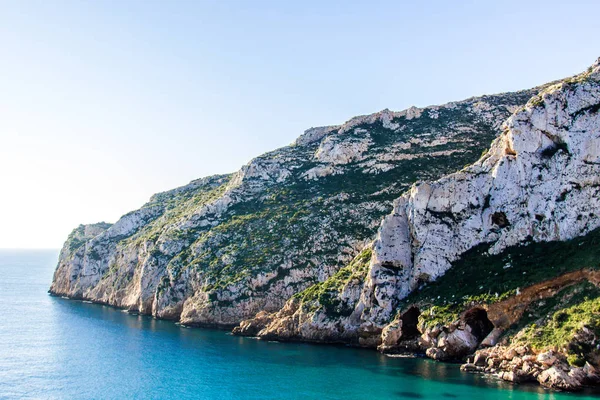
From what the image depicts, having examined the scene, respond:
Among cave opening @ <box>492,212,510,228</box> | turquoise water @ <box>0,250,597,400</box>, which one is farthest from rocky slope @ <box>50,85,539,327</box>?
cave opening @ <box>492,212,510,228</box>

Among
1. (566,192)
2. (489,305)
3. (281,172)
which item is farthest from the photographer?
(281,172)

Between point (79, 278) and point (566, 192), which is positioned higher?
point (566, 192)

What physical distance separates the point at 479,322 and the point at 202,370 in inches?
1289

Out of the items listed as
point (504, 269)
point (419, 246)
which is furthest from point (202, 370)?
point (504, 269)

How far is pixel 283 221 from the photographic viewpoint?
94188mm

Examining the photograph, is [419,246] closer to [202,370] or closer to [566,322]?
[566,322]

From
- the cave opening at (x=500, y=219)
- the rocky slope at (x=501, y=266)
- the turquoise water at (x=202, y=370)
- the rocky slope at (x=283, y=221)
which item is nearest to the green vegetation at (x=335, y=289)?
the rocky slope at (x=501, y=266)

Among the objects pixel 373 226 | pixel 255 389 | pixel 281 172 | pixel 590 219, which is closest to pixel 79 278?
pixel 281 172

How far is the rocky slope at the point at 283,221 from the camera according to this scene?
84.1 metres

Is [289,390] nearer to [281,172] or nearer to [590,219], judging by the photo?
[590,219]

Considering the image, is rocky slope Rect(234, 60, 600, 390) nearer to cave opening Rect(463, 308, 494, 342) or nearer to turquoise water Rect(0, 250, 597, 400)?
cave opening Rect(463, 308, 494, 342)

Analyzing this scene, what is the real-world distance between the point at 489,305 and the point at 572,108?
27.1 meters

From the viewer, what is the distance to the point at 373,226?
84.8 m

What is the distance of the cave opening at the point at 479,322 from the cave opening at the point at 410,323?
7.18m
